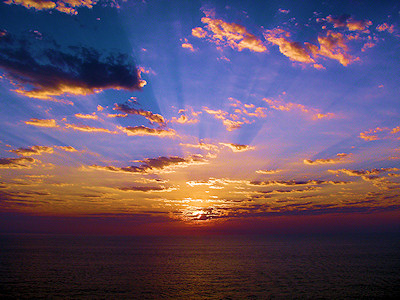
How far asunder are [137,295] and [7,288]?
26.7 meters

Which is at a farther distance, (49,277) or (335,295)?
(49,277)

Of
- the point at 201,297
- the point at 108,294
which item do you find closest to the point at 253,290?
the point at 201,297

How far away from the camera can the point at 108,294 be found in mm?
47250

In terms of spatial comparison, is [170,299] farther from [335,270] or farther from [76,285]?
[335,270]

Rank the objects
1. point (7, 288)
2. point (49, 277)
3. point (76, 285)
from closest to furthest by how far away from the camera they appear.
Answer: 1. point (7, 288)
2. point (76, 285)
3. point (49, 277)

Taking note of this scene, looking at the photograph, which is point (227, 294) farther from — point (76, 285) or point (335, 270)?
point (335, 270)

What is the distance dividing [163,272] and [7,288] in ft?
123

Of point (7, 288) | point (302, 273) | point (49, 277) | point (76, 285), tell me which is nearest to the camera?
point (7, 288)

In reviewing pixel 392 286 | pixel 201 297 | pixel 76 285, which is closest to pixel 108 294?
pixel 76 285

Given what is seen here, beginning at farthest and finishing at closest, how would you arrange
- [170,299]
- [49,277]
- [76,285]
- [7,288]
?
[49,277] → [76,285] → [7,288] → [170,299]

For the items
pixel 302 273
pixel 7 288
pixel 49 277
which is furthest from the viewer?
pixel 302 273

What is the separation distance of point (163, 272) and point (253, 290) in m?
32.2

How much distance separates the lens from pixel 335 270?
73.2 m

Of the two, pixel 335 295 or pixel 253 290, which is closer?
pixel 335 295
